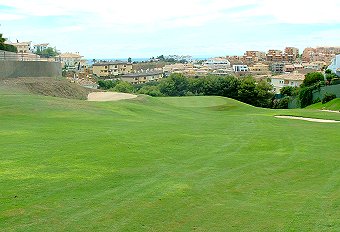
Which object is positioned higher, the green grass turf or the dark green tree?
the green grass turf

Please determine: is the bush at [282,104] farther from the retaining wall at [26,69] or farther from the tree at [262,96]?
the retaining wall at [26,69]

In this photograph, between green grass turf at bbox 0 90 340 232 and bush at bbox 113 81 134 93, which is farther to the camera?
bush at bbox 113 81 134 93

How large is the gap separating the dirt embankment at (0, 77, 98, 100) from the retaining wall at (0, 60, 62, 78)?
2.21 feet

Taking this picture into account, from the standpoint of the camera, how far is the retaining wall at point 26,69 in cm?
3494

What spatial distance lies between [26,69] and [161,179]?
3135 centimetres

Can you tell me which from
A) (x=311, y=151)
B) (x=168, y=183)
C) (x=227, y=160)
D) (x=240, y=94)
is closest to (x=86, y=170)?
(x=168, y=183)

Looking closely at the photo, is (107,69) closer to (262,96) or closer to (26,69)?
(262,96)

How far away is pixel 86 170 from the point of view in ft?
35.9

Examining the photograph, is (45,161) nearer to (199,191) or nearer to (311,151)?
(199,191)

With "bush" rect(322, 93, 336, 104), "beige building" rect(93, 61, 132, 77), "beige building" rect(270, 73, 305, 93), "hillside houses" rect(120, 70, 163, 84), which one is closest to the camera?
"bush" rect(322, 93, 336, 104)

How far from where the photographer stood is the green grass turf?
306 inches

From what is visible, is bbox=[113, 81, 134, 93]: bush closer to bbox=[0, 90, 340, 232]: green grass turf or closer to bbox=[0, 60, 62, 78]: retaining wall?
bbox=[0, 60, 62, 78]: retaining wall

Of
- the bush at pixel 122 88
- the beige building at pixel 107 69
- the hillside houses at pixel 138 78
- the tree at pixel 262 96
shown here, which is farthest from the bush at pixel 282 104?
the beige building at pixel 107 69

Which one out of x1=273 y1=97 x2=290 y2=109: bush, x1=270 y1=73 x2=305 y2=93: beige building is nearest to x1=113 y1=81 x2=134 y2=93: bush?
x1=273 y1=97 x2=290 y2=109: bush
